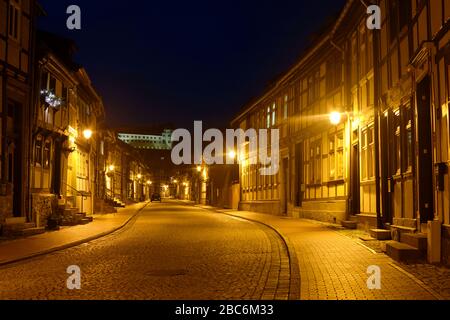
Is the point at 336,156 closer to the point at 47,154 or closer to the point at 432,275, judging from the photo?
the point at 47,154

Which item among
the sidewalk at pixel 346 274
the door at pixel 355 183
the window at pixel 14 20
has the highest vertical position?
the window at pixel 14 20

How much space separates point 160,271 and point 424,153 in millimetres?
6524

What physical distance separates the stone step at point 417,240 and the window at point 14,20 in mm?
14146

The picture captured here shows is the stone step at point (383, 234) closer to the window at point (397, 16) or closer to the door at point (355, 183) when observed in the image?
the door at point (355, 183)

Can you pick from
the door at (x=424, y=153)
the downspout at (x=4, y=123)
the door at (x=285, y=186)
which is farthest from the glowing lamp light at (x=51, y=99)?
the door at (x=424, y=153)

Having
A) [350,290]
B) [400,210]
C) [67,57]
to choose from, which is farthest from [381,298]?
[67,57]

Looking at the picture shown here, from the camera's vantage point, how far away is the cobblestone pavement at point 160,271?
28.7 ft

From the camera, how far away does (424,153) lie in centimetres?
1272

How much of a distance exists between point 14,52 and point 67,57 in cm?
852

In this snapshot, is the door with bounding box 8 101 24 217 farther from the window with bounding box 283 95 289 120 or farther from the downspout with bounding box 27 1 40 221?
the window with bounding box 283 95 289 120

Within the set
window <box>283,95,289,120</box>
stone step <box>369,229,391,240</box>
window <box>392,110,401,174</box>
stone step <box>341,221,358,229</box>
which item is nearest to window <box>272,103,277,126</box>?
window <box>283,95,289,120</box>

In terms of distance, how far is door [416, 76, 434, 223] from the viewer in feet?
41.4

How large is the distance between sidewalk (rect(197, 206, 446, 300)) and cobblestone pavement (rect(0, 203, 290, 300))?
50 cm

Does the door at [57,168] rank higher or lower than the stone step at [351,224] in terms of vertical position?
higher
